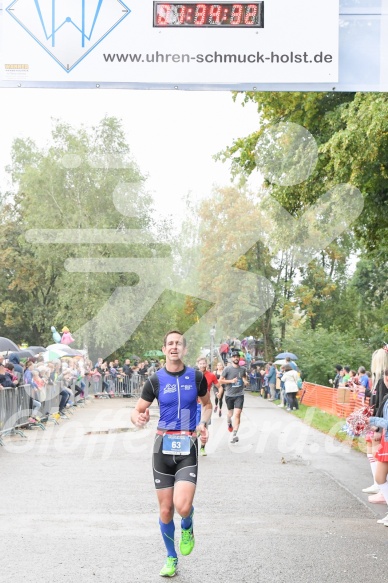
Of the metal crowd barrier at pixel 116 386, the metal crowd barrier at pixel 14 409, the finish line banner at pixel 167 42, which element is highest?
the finish line banner at pixel 167 42

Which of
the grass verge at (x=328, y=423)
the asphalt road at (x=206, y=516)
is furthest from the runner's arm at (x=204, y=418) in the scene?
the grass verge at (x=328, y=423)

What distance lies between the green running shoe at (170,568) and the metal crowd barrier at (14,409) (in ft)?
34.6

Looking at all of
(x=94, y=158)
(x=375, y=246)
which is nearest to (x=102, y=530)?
(x=375, y=246)

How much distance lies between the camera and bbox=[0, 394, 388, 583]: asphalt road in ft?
23.7

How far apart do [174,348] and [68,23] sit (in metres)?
3.54

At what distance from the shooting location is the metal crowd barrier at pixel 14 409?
18.2m

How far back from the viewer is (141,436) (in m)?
20.2

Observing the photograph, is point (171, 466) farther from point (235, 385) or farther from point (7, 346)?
point (7, 346)

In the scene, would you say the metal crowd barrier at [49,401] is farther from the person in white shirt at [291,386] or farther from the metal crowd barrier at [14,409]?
the person in white shirt at [291,386]

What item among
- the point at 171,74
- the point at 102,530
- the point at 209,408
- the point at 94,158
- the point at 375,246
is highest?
the point at 94,158

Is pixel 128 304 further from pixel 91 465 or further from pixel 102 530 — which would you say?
pixel 102 530

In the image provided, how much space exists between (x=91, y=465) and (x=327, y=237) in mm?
6660

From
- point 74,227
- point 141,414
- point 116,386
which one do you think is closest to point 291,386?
point 116,386

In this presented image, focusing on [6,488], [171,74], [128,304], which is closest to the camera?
[171,74]
